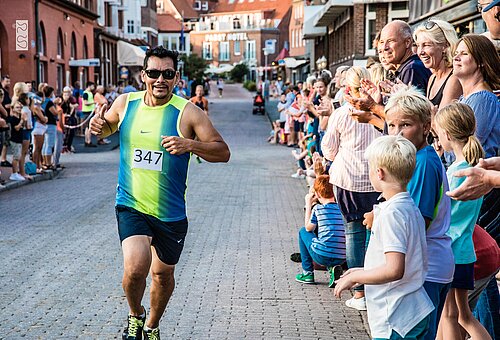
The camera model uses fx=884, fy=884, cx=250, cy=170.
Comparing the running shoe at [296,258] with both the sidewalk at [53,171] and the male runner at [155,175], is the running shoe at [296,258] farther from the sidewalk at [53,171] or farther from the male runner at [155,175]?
the sidewalk at [53,171]

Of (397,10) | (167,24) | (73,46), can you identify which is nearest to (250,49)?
(167,24)

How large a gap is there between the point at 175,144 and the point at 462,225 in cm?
200

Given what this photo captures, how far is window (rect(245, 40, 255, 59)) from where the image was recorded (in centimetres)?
15188

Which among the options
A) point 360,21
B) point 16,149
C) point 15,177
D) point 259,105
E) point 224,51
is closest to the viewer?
point 15,177

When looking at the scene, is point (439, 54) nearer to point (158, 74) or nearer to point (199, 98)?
point (158, 74)

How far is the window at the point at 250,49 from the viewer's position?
15188 centimetres

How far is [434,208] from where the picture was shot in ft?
15.0

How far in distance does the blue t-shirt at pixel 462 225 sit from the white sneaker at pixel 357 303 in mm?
2516

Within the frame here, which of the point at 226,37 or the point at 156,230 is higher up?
the point at 226,37

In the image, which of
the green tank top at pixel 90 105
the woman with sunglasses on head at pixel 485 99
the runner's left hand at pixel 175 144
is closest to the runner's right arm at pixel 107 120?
the runner's left hand at pixel 175 144

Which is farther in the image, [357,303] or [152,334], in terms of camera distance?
[357,303]

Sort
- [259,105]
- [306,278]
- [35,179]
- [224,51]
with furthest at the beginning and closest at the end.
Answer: [224,51] < [259,105] < [35,179] < [306,278]

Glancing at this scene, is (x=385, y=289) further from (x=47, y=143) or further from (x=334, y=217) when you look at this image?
(x=47, y=143)

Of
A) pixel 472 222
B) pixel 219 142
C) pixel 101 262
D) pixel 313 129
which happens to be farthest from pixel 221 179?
pixel 472 222
